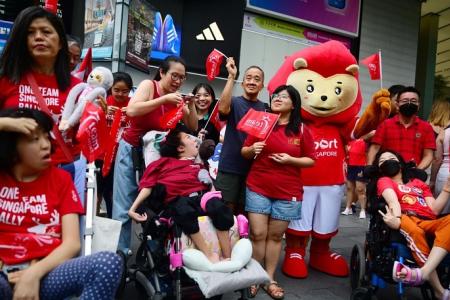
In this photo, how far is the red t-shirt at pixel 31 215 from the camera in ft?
6.44

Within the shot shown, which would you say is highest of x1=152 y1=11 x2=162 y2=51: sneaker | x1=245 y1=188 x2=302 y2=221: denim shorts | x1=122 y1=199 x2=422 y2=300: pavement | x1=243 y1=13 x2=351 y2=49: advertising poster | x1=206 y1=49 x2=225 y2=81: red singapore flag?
x1=243 y1=13 x2=351 y2=49: advertising poster

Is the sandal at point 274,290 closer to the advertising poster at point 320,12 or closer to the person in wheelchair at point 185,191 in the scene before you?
the person in wheelchair at point 185,191

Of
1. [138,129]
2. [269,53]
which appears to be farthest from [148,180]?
[269,53]

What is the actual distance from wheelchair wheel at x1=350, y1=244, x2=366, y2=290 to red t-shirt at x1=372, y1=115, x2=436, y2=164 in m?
1.05

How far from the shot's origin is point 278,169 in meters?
3.44

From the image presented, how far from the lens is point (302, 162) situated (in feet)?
11.2

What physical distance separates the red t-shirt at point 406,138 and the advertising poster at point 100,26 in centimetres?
386

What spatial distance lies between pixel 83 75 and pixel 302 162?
1753 mm

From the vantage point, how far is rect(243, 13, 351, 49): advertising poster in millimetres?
9039

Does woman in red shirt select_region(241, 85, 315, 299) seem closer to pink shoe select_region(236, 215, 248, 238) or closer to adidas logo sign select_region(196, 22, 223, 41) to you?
pink shoe select_region(236, 215, 248, 238)

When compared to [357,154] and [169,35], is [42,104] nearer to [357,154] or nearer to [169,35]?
[357,154]

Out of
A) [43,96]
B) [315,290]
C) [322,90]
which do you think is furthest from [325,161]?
[43,96]

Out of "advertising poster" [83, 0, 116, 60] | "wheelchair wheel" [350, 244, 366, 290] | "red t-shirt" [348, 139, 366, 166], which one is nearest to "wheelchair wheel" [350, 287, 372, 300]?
"wheelchair wheel" [350, 244, 366, 290]

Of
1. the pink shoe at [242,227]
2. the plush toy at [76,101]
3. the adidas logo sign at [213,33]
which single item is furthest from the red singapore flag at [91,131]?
the adidas logo sign at [213,33]
